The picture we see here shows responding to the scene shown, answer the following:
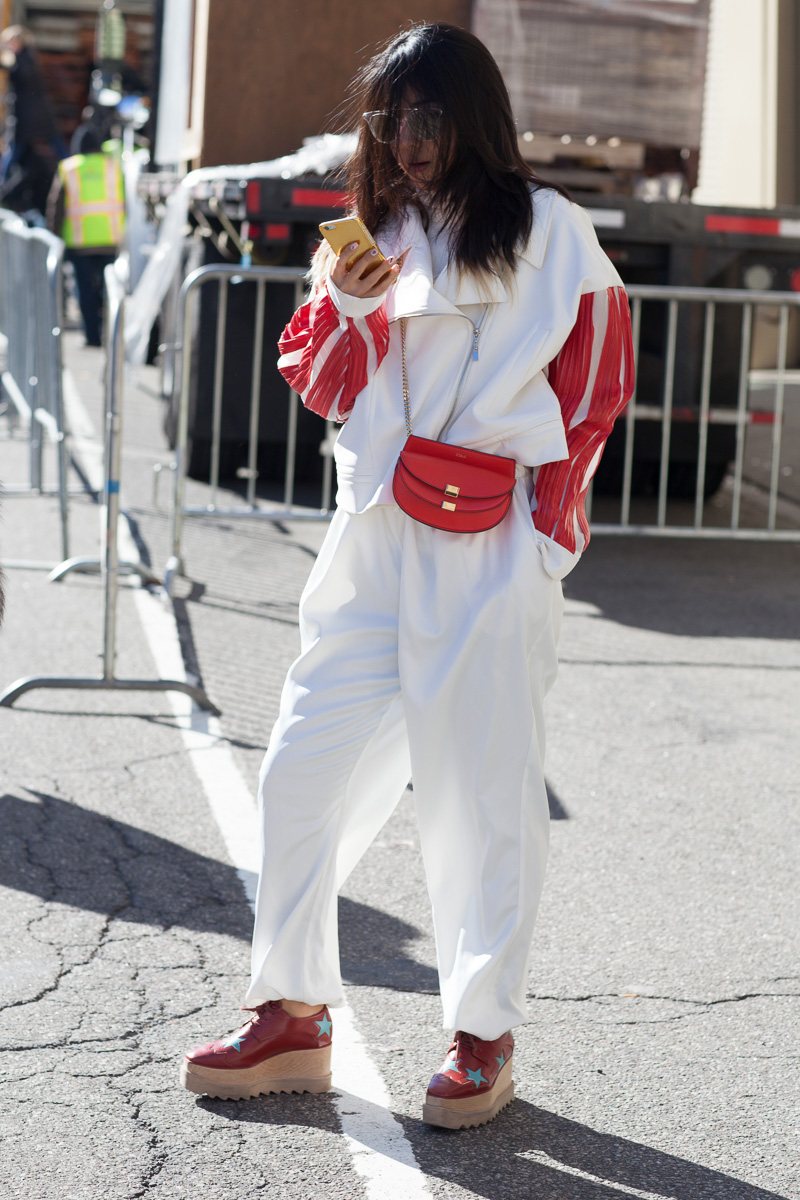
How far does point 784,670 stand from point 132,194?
9.44 metres

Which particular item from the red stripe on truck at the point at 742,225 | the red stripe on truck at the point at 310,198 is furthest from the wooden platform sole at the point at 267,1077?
the red stripe on truck at the point at 742,225

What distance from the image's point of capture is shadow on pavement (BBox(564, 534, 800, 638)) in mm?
6832

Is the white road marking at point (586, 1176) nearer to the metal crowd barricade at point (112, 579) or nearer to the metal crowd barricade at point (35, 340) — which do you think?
the metal crowd barricade at point (112, 579)

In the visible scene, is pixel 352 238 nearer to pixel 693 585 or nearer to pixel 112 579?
pixel 112 579

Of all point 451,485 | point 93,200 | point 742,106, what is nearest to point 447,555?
point 451,485

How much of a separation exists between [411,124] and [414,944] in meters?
1.84

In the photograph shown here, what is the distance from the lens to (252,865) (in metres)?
3.99

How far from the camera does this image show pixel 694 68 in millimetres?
8992

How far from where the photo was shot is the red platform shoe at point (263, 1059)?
287 cm

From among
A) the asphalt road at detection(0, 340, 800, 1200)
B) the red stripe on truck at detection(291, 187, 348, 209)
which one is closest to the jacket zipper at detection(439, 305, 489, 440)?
the asphalt road at detection(0, 340, 800, 1200)

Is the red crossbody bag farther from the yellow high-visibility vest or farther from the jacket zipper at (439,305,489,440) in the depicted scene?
the yellow high-visibility vest

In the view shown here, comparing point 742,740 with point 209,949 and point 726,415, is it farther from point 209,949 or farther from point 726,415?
point 726,415

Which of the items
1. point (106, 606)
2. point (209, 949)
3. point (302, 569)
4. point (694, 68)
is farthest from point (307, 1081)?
point (694, 68)

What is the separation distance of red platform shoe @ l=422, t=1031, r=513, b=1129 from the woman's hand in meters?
1.33
